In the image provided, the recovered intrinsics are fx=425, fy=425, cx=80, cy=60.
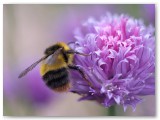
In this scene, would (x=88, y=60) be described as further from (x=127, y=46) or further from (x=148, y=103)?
(x=148, y=103)

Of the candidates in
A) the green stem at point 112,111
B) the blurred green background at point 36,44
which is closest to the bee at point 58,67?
the green stem at point 112,111

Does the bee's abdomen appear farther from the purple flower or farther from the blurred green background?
the blurred green background

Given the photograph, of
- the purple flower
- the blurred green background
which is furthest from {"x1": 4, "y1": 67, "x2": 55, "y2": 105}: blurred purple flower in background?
the purple flower

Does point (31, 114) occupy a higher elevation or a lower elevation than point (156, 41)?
lower

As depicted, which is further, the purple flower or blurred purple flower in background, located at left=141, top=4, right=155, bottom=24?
blurred purple flower in background, located at left=141, top=4, right=155, bottom=24

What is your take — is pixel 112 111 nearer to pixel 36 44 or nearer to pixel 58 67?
pixel 58 67

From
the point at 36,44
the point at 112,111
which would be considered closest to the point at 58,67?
the point at 112,111

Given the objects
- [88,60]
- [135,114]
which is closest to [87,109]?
[135,114]
